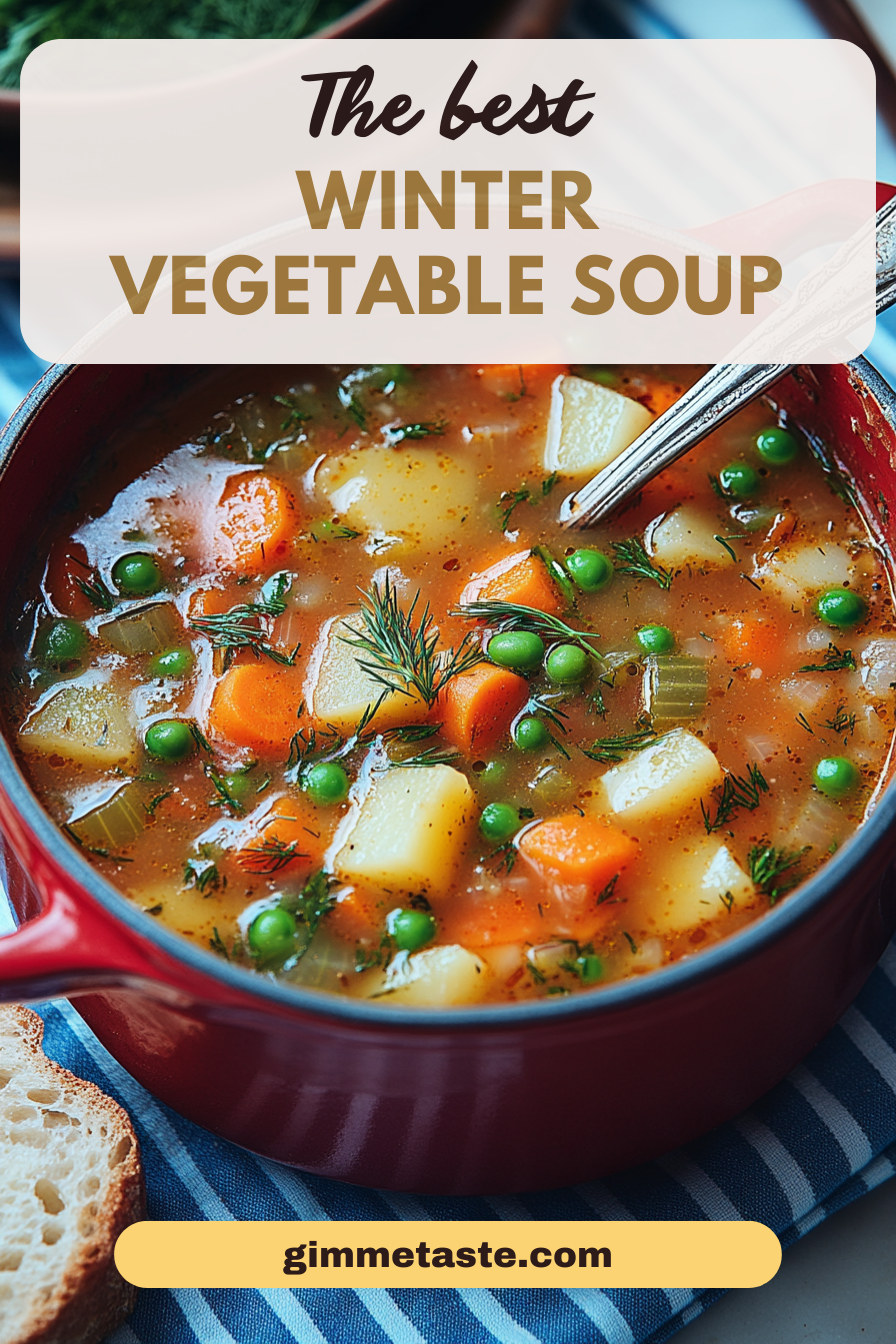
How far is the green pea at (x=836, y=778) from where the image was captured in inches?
91.9

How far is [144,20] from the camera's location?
148 inches

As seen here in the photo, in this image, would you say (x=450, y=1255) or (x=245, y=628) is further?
(x=245, y=628)

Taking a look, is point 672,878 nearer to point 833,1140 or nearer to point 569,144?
point 833,1140

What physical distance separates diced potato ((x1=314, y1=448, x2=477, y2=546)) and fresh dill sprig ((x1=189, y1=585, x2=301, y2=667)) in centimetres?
26

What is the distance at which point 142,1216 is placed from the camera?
7.59 feet

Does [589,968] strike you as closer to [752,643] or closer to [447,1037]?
[447,1037]

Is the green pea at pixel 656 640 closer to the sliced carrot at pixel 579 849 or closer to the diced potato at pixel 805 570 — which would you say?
the diced potato at pixel 805 570

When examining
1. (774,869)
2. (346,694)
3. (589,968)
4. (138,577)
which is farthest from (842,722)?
(138,577)

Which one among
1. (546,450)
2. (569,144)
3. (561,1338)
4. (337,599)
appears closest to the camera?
(561,1338)

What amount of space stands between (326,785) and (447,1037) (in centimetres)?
65

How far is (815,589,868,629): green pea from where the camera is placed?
2529 millimetres

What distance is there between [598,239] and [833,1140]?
1.76 meters

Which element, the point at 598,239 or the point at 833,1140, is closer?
Result: the point at 833,1140

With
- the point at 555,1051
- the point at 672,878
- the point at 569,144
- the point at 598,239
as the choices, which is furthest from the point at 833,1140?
the point at 569,144
